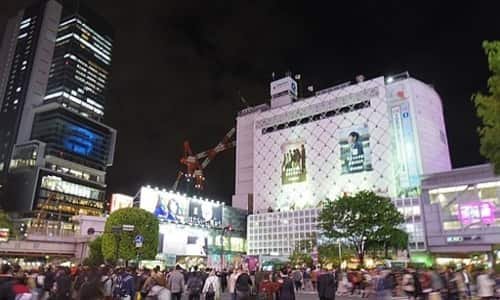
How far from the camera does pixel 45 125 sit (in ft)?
357

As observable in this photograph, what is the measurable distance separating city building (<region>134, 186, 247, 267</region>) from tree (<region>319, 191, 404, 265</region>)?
54.2 feet

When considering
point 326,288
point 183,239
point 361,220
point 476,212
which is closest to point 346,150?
point 476,212

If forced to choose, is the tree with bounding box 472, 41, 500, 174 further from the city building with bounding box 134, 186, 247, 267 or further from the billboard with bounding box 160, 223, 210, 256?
the billboard with bounding box 160, 223, 210, 256

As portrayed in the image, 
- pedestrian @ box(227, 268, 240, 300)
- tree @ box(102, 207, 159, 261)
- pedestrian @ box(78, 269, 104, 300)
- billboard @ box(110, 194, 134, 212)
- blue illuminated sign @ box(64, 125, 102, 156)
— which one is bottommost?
pedestrian @ box(227, 268, 240, 300)

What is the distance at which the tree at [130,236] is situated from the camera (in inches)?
1566

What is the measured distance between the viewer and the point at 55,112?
4272 inches

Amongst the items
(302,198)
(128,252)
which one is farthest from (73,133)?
(128,252)

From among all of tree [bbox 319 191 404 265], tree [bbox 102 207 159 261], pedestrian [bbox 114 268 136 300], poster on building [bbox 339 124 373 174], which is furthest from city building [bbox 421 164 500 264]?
pedestrian [bbox 114 268 136 300]

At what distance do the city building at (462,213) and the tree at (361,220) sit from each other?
43.9 ft

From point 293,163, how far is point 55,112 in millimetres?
73919

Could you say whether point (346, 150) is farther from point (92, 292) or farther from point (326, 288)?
point (92, 292)

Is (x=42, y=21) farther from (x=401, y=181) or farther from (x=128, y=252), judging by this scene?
(x=401, y=181)

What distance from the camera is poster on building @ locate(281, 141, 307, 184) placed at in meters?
82.4

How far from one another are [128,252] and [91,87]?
10405 cm
